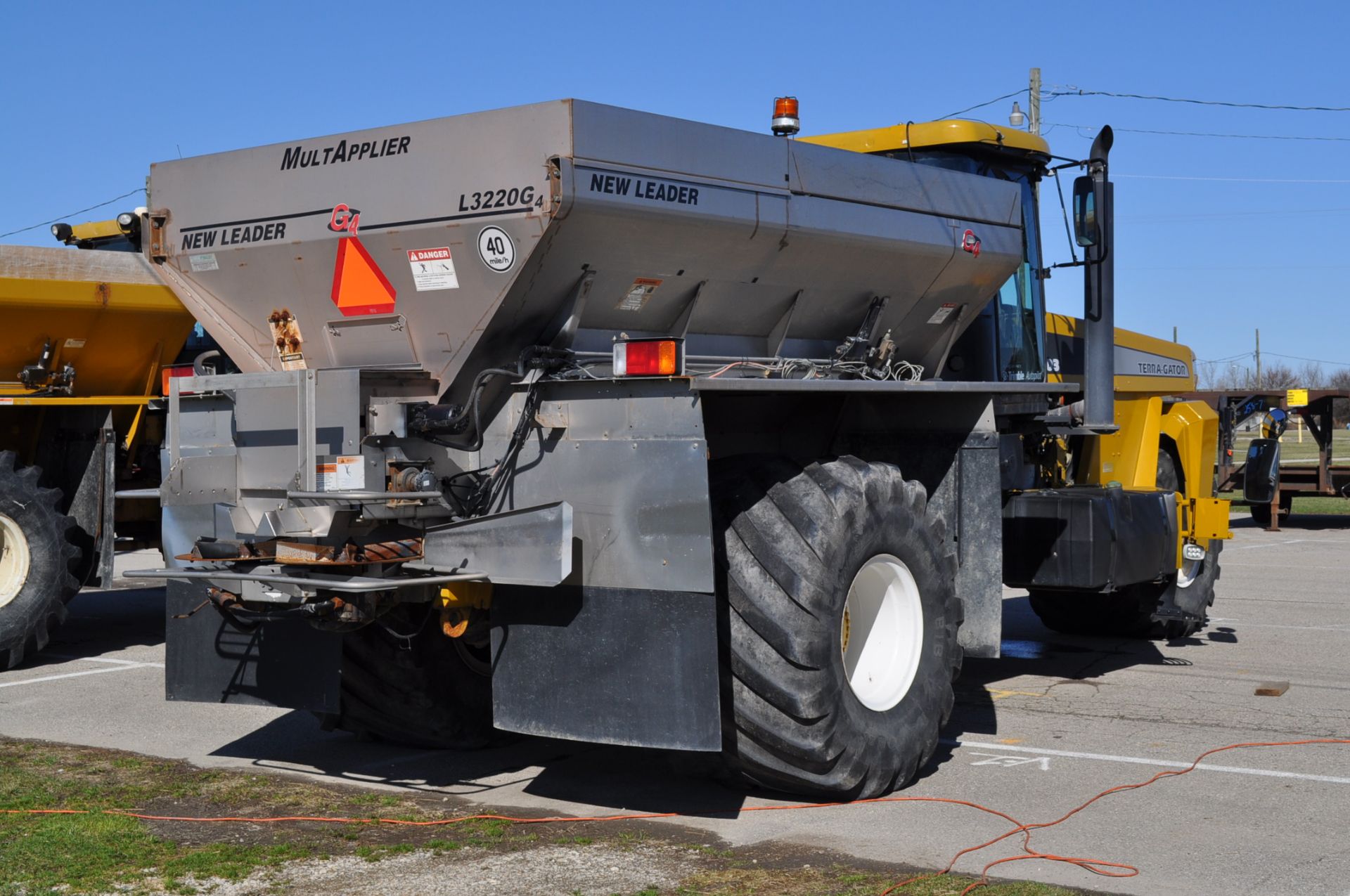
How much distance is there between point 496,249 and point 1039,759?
3.63 meters

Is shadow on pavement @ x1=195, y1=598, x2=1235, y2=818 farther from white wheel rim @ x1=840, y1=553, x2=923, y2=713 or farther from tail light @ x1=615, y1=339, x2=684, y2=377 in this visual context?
tail light @ x1=615, y1=339, x2=684, y2=377

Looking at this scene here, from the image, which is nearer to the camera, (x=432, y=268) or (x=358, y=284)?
(x=432, y=268)

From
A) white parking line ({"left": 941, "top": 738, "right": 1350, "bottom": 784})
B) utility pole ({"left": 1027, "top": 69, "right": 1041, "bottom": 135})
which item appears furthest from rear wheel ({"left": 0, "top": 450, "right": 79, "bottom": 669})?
utility pole ({"left": 1027, "top": 69, "right": 1041, "bottom": 135})

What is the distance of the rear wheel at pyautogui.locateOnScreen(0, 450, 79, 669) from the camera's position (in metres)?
9.91

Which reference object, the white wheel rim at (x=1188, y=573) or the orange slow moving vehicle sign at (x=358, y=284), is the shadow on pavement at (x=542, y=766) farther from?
the white wheel rim at (x=1188, y=573)

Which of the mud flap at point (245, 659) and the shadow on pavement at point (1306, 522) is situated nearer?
the mud flap at point (245, 659)

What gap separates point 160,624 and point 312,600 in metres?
7.02

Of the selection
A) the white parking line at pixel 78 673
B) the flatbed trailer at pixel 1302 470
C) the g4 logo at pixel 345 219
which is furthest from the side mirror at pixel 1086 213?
the flatbed trailer at pixel 1302 470

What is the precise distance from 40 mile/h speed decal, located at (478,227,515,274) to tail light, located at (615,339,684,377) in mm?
546

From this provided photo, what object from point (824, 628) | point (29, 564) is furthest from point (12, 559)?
point (824, 628)

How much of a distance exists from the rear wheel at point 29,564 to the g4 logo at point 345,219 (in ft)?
16.4

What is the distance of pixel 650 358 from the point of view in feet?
18.1

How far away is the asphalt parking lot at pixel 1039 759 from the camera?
18.2 feet

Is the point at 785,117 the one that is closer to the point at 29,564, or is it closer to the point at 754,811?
the point at 754,811
